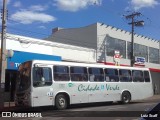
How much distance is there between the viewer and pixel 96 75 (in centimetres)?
2327

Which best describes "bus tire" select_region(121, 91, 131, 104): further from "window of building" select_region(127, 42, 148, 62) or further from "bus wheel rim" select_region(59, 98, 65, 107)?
"window of building" select_region(127, 42, 148, 62)

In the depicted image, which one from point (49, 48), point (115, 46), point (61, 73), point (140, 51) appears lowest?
point (61, 73)

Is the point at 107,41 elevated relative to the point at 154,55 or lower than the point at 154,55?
elevated

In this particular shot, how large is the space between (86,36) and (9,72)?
14.9 meters

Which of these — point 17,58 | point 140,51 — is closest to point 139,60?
point 140,51

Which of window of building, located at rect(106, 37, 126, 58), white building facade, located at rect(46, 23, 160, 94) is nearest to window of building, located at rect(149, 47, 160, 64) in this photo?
white building facade, located at rect(46, 23, 160, 94)

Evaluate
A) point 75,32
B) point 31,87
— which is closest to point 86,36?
point 75,32

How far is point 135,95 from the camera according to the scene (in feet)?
85.6

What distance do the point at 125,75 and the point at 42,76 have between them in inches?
303

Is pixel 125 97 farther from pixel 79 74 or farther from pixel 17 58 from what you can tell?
pixel 17 58

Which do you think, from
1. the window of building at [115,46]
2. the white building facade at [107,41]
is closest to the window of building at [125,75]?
the white building facade at [107,41]

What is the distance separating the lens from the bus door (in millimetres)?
19438

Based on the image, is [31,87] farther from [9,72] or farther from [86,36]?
[86,36]

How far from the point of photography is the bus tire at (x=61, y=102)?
2053 centimetres
